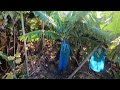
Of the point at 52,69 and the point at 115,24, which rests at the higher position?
the point at 115,24

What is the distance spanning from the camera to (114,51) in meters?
2.76

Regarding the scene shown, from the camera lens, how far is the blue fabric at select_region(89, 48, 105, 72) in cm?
346

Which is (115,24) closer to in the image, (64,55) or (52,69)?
(64,55)

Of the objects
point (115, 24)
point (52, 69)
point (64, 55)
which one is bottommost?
point (52, 69)

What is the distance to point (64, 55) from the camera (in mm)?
3436

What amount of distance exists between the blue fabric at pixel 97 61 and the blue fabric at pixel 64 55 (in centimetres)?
40

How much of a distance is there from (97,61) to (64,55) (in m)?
0.52

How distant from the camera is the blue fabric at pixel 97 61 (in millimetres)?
3457

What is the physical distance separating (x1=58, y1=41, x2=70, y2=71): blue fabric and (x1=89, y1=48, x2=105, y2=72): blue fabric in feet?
1.32

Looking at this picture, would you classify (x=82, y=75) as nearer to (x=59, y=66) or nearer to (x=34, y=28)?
(x=59, y=66)

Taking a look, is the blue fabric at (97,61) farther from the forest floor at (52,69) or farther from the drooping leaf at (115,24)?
the drooping leaf at (115,24)

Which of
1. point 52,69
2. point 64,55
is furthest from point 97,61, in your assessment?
point 52,69

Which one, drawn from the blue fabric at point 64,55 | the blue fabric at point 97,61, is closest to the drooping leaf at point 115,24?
the blue fabric at point 97,61
